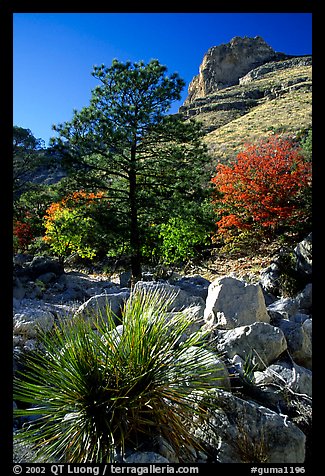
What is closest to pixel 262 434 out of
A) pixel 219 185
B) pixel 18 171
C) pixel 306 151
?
pixel 219 185

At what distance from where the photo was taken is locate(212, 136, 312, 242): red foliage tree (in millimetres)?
10453

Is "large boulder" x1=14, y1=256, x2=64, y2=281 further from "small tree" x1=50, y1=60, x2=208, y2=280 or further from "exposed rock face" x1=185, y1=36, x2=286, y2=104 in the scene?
"exposed rock face" x1=185, y1=36, x2=286, y2=104

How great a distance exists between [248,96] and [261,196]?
111 ft

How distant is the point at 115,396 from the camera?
193cm

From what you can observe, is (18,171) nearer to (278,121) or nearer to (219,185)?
(219,185)

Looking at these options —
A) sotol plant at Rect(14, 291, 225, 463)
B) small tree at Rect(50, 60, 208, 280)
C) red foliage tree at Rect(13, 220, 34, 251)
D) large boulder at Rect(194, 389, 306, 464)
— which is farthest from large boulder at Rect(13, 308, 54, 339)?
red foliage tree at Rect(13, 220, 34, 251)

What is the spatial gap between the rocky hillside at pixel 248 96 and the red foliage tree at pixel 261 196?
269cm

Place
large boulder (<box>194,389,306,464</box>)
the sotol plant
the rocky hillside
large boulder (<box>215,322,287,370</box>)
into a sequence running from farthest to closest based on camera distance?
1. the rocky hillside
2. large boulder (<box>215,322,287,370</box>)
3. large boulder (<box>194,389,306,464</box>)
4. the sotol plant

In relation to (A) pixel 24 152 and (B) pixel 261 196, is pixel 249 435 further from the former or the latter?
(A) pixel 24 152

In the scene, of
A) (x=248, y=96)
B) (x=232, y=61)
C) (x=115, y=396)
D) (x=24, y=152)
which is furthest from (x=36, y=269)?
(x=232, y=61)

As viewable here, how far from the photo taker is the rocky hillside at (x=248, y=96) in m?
25.8

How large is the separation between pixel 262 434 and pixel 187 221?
6.70 m

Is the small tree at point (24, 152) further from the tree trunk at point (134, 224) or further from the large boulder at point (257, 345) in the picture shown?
the large boulder at point (257, 345)
